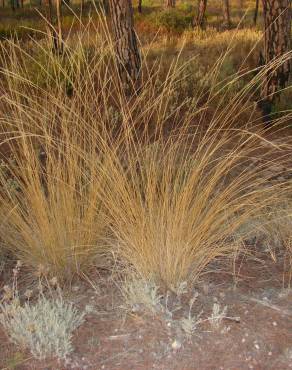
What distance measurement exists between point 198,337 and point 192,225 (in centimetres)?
61

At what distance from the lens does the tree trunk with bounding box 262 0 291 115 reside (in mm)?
5777

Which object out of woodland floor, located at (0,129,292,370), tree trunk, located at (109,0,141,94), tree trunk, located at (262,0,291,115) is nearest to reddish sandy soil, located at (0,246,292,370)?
woodland floor, located at (0,129,292,370)

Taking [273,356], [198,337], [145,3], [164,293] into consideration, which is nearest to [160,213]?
[164,293]

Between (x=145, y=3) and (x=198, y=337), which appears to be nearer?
(x=198, y=337)

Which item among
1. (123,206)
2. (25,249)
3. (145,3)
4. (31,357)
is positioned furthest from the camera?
(145,3)

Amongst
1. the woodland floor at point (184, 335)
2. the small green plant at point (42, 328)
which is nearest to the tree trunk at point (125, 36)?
the woodland floor at point (184, 335)

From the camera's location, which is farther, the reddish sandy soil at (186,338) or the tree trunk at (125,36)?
the tree trunk at (125,36)

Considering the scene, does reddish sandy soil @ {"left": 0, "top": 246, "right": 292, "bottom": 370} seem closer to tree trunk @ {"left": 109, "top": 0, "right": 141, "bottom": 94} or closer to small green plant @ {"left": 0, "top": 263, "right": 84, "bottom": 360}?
small green plant @ {"left": 0, "top": 263, "right": 84, "bottom": 360}

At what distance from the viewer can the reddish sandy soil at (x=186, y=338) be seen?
2.38 meters

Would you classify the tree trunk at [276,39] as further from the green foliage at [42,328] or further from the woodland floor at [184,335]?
the green foliage at [42,328]

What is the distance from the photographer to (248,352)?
242 centimetres

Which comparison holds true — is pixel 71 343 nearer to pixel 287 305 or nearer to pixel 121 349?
pixel 121 349

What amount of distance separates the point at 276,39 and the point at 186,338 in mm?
4265

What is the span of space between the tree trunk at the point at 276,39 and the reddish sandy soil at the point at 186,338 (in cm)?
339
